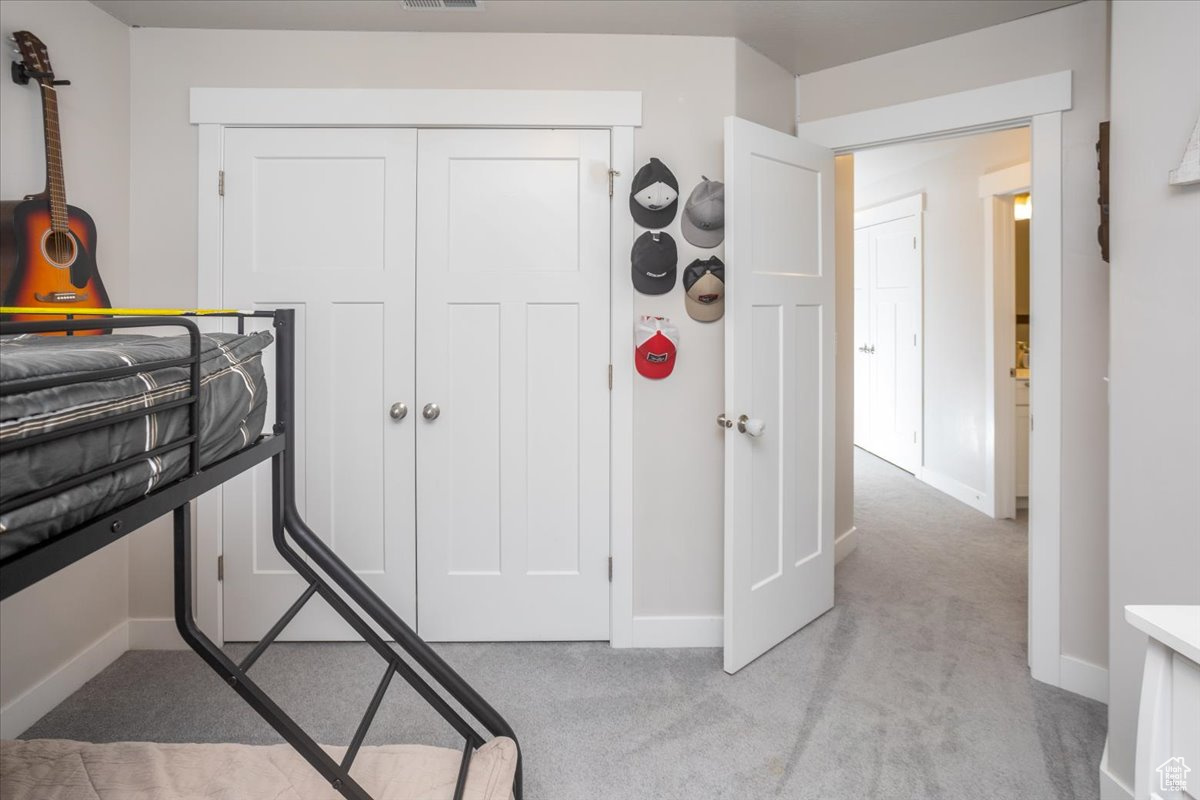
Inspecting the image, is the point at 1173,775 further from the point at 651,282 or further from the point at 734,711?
the point at 651,282

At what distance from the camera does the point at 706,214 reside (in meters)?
2.43

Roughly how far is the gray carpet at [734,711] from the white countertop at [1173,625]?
1.15 meters

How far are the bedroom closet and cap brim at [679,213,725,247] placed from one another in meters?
0.30

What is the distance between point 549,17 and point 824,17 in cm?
96

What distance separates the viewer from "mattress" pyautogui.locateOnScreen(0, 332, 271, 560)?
782mm

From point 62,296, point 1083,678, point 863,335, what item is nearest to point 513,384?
point 62,296

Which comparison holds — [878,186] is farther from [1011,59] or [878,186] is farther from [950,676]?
[950,676]

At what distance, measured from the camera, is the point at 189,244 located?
98.5 inches

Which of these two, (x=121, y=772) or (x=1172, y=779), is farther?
(x=121, y=772)

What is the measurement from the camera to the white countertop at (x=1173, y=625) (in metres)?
0.76

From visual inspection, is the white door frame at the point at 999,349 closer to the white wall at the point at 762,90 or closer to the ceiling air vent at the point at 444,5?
the white wall at the point at 762,90

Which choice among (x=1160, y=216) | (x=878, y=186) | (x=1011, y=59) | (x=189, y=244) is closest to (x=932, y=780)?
(x=1160, y=216)

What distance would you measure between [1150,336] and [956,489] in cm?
337

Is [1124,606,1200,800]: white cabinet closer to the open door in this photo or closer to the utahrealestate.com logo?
the utahrealestate.com logo
